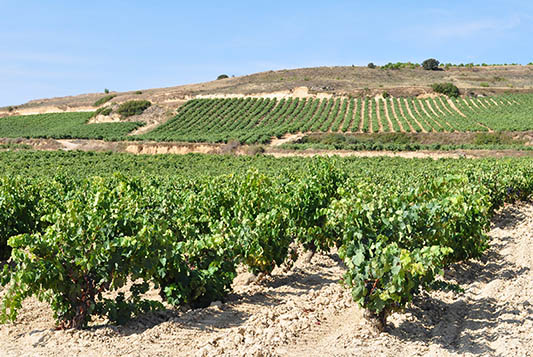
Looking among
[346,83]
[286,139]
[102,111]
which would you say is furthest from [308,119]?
[102,111]

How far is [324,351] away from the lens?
5.90m

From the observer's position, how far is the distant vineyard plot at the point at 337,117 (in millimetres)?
54125

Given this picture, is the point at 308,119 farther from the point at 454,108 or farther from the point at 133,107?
the point at 133,107

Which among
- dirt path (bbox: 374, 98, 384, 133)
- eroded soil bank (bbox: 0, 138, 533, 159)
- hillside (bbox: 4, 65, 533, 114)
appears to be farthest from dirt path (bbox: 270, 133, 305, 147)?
hillside (bbox: 4, 65, 533, 114)

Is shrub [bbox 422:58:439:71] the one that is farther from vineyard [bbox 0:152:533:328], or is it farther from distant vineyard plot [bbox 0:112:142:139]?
vineyard [bbox 0:152:533:328]

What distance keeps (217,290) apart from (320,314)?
1672 mm

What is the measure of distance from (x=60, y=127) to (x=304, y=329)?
77.0 m

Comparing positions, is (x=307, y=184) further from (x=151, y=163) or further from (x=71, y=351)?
(x=151, y=163)

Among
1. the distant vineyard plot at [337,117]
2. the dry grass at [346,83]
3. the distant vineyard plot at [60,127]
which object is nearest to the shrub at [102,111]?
the distant vineyard plot at [60,127]

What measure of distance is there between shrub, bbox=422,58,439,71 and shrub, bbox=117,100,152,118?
207ft

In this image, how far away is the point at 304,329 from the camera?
657 centimetres

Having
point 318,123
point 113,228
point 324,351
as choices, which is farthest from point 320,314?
point 318,123

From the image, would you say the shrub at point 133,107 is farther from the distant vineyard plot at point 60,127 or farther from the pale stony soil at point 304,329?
the pale stony soil at point 304,329

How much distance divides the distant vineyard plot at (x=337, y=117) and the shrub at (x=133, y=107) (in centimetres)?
725
